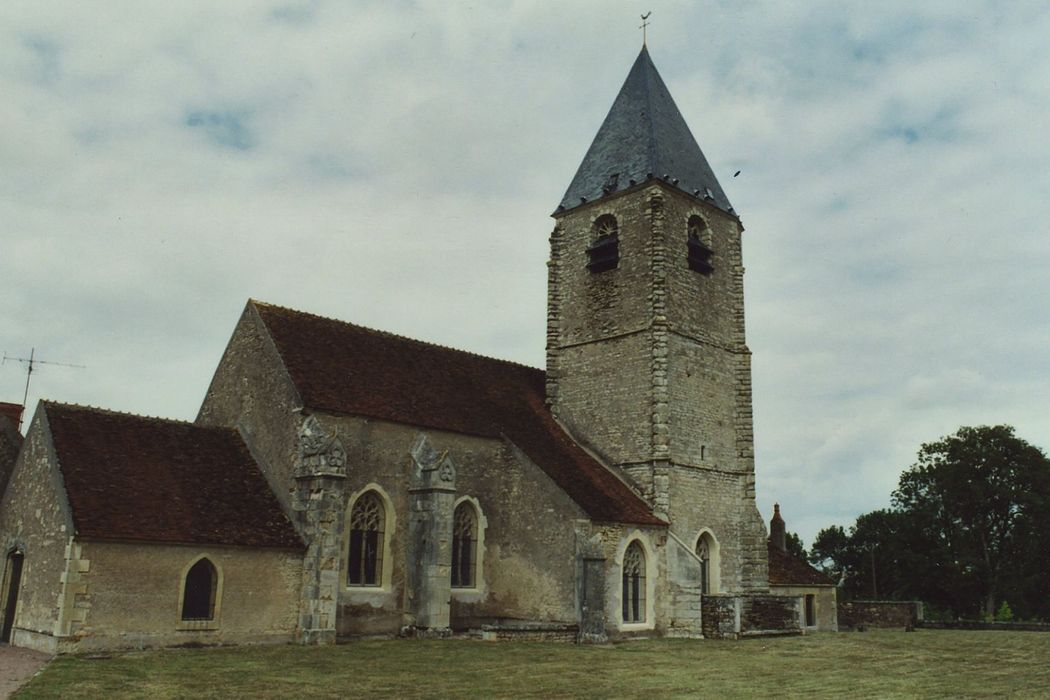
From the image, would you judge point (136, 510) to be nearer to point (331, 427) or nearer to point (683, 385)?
point (331, 427)

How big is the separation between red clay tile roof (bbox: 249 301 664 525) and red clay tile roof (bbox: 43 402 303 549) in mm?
2591

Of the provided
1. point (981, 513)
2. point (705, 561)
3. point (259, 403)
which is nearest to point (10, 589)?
point (259, 403)

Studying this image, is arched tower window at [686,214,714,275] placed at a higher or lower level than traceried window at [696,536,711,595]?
higher

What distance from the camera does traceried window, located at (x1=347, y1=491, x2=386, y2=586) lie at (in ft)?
68.8

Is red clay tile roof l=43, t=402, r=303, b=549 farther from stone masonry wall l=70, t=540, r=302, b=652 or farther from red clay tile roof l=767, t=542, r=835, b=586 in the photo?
red clay tile roof l=767, t=542, r=835, b=586

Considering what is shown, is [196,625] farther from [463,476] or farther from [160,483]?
[463,476]

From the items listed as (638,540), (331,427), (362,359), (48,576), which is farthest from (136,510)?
(638,540)

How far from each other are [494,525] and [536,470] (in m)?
1.95

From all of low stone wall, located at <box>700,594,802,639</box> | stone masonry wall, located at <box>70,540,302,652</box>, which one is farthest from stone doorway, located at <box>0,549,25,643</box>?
low stone wall, located at <box>700,594,802,639</box>

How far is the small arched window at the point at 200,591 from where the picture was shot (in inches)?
699

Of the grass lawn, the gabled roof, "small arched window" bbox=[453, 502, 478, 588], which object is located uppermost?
the gabled roof

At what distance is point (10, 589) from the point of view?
18.8 metres

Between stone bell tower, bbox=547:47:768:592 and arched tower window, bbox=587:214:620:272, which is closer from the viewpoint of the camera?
stone bell tower, bbox=547:47:768:592

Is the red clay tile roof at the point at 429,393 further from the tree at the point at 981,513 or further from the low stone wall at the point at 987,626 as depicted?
the tree at the point at 981,513
